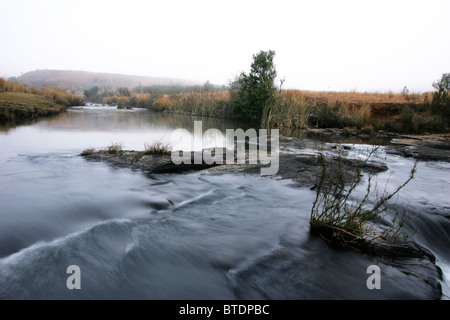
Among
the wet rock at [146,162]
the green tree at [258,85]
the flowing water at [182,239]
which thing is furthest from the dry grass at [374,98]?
the flowing water at [182,239]

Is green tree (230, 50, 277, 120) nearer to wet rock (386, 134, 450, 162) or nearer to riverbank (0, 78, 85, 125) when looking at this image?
wet rock (386, 134, 450, 162)

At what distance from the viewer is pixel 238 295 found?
9.00ft

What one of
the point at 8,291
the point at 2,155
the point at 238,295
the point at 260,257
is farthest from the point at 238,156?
the point at 2,155

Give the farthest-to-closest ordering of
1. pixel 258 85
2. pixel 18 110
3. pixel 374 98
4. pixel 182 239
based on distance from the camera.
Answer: pixel 374 98, pixel 258 85, pixel 18 110, pixel 182 239

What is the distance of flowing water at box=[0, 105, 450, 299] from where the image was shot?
279 centimetres

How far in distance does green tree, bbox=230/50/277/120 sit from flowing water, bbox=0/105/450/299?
51.9 ft

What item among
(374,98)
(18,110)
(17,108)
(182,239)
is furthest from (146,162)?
(374,98)

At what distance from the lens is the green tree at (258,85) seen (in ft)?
69.8

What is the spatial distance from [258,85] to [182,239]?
65.6 feet

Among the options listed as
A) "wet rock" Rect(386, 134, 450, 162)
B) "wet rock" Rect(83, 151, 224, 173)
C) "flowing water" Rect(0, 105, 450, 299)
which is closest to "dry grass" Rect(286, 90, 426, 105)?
"wet rock" Rect(386, 134, 450, 162)

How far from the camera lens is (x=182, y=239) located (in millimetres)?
3783

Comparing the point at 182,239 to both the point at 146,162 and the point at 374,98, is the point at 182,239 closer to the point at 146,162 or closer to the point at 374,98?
the point at 146,162

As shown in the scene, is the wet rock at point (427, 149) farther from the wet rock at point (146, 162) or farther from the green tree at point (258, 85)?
the green tree at point (258, 85)

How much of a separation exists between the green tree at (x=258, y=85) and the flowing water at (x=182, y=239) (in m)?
15.8
